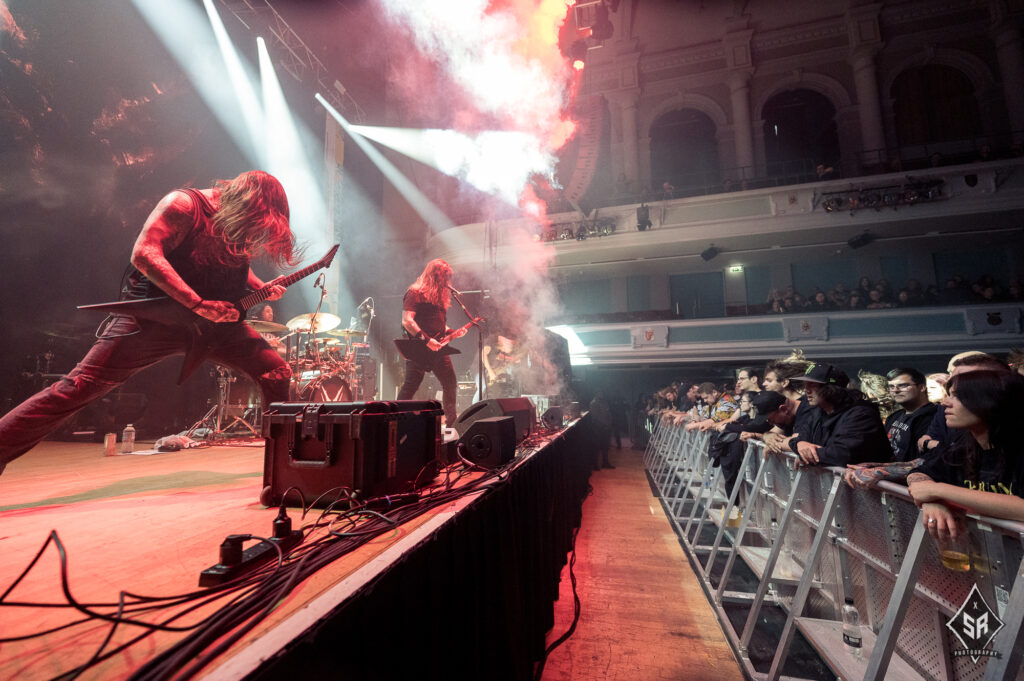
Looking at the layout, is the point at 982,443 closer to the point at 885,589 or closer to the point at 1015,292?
the point at 885,589

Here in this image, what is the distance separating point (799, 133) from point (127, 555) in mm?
18897

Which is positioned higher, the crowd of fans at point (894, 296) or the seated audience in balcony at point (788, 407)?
the crowd of fans at point (894, 296)

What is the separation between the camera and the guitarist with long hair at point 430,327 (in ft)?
12.9

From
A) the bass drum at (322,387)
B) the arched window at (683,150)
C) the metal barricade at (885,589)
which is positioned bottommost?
the metal barricade at (885,589)

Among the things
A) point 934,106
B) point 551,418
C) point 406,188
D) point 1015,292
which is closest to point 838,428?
point 551,418

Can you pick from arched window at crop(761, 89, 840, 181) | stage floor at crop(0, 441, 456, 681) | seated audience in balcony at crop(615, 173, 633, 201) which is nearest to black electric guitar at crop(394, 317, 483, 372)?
stage floor at crop(0, 441, 456, 681)

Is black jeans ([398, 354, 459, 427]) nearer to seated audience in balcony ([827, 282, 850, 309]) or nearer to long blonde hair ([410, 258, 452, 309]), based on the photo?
long blonde hair ([410, 258, 452, 309])

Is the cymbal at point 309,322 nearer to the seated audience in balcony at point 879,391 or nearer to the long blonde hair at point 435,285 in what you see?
the long blonde hair at point 435,285

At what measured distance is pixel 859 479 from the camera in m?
1.82

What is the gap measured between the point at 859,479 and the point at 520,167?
37.3ft

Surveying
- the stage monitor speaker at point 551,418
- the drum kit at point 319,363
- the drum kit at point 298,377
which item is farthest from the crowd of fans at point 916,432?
the drum kit at point 298,377

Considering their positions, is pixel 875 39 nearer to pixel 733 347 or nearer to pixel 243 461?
pixel 733 347

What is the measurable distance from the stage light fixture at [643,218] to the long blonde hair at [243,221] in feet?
38.6

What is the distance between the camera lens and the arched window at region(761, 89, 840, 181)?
45.7 ft
